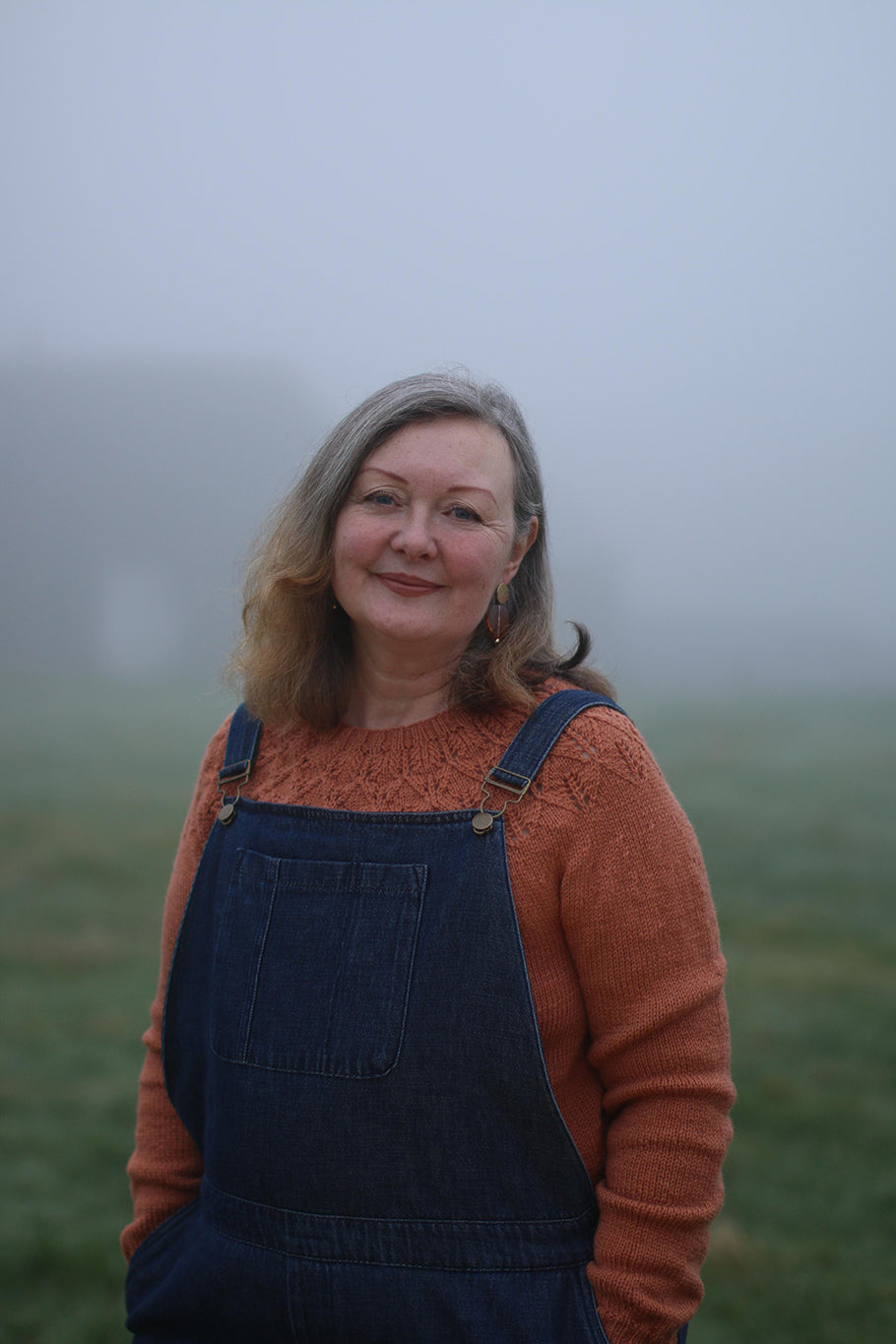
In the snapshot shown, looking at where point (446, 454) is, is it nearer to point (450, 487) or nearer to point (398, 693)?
point (450, 487)

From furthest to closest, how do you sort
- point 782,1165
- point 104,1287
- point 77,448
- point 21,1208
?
point 77,448, point 782,1165, point 21,1208, point 104,1287

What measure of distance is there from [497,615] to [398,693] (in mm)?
174

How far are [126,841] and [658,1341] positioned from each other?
4046mm

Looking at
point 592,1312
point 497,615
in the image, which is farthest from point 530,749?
point 592,1312

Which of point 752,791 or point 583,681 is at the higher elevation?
point 583,681

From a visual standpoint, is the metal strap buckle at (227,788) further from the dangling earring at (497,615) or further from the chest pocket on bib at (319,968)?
the dangling earring at (497,615)

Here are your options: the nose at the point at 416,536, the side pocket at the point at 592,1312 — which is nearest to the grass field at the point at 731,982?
the side pocket at the point at 592,1312

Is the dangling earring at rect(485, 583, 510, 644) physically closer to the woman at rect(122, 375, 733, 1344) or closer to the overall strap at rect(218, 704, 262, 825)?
the woman at rect(122, 375, 733, 1344)

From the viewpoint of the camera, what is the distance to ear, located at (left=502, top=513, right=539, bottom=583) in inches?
54.0

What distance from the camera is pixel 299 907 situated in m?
1.20

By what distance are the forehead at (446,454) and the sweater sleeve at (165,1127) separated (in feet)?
1.75

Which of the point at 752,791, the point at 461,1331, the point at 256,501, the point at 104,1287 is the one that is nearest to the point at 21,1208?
the point at 104,1287

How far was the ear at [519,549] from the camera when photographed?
1.37 m

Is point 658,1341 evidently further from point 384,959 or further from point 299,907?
point 299,907
